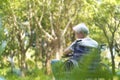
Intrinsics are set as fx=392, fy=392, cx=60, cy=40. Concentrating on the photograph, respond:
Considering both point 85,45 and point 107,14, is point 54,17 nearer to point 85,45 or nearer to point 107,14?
point 107,14

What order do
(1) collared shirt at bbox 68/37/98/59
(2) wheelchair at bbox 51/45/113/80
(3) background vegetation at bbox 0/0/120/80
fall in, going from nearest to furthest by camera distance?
(2) wheelchair at bbox 51/45/113/80 → (1) collared shirt at bbox 68/37/98/59 → (3) background vegetation at bbox 0/0/120/80

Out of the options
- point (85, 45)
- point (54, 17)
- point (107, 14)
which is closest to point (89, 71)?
point (85, 45)

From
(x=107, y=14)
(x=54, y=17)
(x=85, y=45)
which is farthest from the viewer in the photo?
(x=107, y=14)

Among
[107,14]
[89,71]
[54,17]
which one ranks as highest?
[89,71]

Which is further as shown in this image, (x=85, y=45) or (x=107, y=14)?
(x=107, y=14)

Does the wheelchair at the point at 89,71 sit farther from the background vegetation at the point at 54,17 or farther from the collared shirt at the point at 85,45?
the background vegetation at the point at 54,17

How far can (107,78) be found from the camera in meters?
0.73

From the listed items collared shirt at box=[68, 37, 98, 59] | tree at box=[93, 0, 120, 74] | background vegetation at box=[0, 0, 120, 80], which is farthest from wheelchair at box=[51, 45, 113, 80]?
tree at box=[93, 0, 120, 74]

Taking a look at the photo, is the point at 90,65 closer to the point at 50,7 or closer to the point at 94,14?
the point at 50,7

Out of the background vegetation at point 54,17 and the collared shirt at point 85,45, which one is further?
the background vegetation at point 54,17

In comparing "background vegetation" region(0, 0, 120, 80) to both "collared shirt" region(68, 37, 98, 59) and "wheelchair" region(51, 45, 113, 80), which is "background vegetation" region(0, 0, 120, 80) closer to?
"collared shirt" region(68, 37, 98, 59)

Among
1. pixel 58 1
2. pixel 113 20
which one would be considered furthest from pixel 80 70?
pixel 113 20

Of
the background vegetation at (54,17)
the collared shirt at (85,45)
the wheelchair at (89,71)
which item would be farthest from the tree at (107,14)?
the wheelchair at (89,71)

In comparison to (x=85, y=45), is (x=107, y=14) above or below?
below
